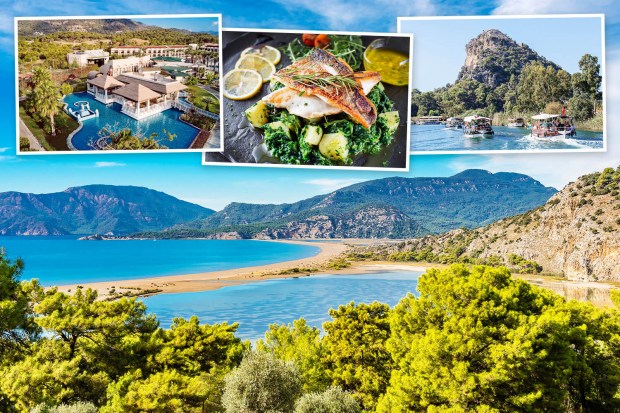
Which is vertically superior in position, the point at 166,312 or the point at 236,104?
the point at 236,104

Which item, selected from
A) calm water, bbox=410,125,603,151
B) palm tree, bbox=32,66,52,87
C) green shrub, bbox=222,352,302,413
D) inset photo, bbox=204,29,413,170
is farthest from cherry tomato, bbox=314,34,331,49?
green shrub, bbox=222,352,302,413

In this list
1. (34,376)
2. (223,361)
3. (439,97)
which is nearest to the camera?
(34,376)

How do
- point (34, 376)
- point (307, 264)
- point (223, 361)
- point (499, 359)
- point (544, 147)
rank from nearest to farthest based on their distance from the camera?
point (499, 359)
point (34, 376)
point (223, 361)
point (544, 147)
point (307, 264)

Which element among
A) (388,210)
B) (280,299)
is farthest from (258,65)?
(388,210)

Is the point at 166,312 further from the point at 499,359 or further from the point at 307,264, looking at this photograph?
the point at 499,359

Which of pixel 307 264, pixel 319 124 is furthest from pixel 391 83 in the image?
pixel 307 264

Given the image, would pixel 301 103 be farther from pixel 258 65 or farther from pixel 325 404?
pixel 325 404

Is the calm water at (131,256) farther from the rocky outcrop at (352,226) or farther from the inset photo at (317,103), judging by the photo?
the inset photo at (317,103)

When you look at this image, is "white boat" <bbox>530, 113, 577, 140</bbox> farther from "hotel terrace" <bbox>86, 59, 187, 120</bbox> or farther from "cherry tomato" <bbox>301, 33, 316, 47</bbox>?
"hotel terrace" <bbox>86, 59, 187, 120</bbox>
